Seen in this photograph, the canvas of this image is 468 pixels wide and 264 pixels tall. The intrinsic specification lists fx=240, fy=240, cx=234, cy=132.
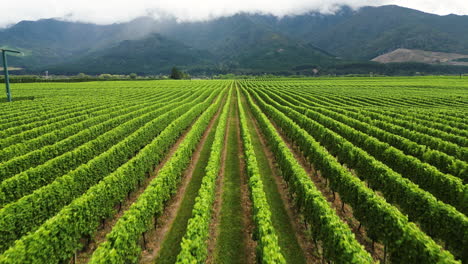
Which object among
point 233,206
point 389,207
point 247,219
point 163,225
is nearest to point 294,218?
point 247,219

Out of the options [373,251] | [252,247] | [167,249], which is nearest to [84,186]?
[167,249]

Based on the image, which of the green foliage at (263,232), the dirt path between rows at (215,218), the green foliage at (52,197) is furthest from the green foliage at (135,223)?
the green foliage at (263,232)

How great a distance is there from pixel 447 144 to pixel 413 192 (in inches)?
375

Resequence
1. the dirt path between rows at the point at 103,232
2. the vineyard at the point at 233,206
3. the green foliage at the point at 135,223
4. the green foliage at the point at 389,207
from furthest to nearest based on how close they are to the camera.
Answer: the dirt path between rows at the point at 103,232, the vineyard at the point at 233,206, the green foliage at the point at 389,207, the green foliage at the point at 135,223

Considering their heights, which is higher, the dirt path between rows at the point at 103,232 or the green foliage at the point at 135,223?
the green foliage at the point at 135,223

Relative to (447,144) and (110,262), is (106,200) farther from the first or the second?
(447,144)

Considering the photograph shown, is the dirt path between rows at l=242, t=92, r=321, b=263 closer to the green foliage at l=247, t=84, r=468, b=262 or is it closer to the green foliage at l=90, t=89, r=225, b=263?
the green foliage at l=247, t=84, r=468, b=262

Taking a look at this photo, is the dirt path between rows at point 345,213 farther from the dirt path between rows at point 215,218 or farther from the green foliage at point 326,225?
the dirt path between rows at point 215,218

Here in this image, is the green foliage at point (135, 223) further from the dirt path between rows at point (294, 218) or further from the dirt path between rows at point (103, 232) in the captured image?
the dirt path between rows at point (294, 218)

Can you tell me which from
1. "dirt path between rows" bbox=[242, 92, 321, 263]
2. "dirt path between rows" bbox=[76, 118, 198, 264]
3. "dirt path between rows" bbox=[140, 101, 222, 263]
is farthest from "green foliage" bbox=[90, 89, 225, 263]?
"dirt path between rows" bbox=[242, 92, 321, 263]

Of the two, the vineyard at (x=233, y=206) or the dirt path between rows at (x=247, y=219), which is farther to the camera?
the dirt path between rows at (x=247, y=219)

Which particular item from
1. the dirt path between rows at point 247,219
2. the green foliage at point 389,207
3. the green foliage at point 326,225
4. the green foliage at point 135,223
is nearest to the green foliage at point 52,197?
the green foliage at point 135,223

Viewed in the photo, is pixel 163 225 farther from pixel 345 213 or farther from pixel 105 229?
pixel 345 213

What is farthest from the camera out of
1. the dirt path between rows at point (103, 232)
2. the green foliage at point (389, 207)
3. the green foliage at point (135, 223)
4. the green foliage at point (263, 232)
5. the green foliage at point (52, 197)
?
the dirt path between rows at point (103, 232)
